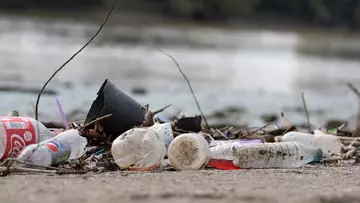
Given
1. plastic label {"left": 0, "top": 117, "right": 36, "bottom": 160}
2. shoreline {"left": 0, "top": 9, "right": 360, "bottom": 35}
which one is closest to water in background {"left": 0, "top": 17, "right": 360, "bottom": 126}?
plastic label {"left": 0, "top": 117, "right": 36, "bottom": 160}

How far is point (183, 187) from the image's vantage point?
2582 mm

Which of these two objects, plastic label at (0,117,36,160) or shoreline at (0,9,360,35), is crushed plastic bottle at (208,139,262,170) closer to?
plastic label at (0,117,36,160)

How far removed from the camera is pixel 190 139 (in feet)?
10.8

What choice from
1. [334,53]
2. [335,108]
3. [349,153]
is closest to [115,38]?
[334,53]

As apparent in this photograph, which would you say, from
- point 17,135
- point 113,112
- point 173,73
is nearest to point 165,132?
point 113,112

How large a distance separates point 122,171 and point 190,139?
0.36 meters

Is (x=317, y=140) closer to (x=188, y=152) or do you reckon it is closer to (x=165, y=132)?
(x=165, y=132)

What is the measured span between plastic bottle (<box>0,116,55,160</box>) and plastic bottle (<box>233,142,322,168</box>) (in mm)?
1000

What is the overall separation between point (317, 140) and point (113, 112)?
4.39 feet

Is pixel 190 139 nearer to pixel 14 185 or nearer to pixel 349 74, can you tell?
pixel 14 185

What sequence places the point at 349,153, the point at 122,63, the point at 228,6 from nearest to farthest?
1. the point at 349,153
2. the point at 122,63
3. the point at 228,6

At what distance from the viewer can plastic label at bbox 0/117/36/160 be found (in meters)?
3.12

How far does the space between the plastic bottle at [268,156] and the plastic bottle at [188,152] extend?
0.74 feet

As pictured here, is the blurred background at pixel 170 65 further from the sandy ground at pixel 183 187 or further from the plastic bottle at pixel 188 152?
the sandy ground at pixel 183 187
